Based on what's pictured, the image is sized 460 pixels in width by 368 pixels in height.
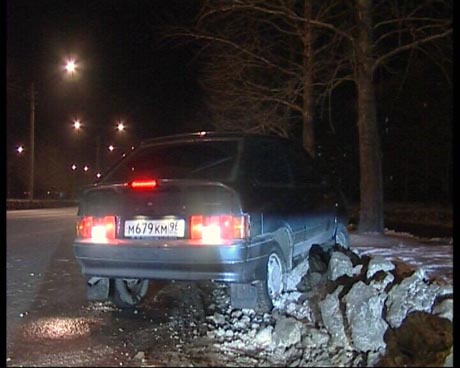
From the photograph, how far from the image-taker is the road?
5.11 m

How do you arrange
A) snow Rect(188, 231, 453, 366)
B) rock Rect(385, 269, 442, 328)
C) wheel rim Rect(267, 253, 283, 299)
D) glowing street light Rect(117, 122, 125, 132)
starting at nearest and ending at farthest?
1. snow Rect(188, 231, 453, 366)
2. rock Rect(385, 269, 442, 328)
3. wheel rim Rect(267, 253, 283, 299)
4. glowing street light Rect(117, 122, 125, 132)

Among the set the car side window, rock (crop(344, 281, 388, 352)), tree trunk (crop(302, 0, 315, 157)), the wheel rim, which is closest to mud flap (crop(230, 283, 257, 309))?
the wheel rim

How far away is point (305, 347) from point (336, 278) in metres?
1.99

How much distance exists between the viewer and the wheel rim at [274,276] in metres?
6.32

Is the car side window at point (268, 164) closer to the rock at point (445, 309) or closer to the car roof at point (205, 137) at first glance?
the car roof at point (205, 137)

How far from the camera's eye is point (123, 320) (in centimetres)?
630

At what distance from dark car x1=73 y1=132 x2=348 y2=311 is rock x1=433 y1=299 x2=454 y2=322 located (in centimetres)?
163

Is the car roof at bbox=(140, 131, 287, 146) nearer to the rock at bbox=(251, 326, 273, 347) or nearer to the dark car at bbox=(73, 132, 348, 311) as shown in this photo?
the dark car at bbox=(73, 132, 348, 311)

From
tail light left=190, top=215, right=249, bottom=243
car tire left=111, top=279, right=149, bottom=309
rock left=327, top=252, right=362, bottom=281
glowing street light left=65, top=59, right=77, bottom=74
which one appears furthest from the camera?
glowing street light left=65, top=59, right=77, bottom=74

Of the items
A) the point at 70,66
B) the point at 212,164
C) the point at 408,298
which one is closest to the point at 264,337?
the point at 408,298

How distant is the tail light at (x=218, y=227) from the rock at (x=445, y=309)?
1.74 meters

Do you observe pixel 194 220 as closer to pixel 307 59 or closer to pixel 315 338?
pixel 315 338

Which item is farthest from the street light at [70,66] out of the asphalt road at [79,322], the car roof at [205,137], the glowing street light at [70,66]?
the car roof at [205,137]

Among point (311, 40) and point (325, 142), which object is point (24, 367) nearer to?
point (311, 40)
